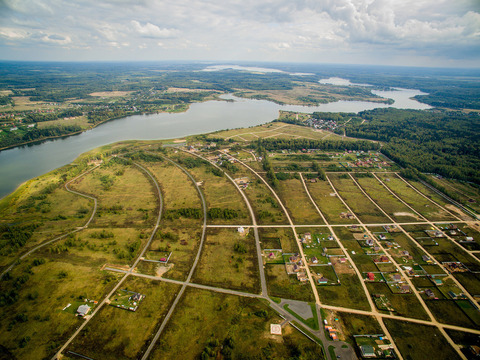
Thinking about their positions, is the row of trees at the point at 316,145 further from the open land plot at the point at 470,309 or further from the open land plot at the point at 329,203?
the open land plot at the point at 470,309

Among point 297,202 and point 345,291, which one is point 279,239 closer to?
point 345,291

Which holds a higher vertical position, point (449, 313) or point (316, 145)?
point (316, 145)

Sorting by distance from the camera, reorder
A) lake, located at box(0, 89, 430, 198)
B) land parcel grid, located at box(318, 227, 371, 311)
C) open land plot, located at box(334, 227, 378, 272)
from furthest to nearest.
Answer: lake, located at box(0, 89, 430, 198) → open land plot, located at box(334, 227, 378, 272) → land parcel grid, located at box(318, 227, 371, 311)

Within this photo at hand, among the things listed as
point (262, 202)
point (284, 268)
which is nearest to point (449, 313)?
point (284, 268)

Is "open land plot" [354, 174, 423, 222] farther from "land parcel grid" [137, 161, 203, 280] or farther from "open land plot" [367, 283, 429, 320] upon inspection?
"land parcel grid" [137, 161, 203, 280]

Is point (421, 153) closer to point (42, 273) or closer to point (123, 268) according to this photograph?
point (123, 268)

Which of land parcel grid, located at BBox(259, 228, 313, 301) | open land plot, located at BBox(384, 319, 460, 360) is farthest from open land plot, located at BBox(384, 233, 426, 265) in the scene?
land parcel grid, located at BBox(259, 228, 313, 301)
